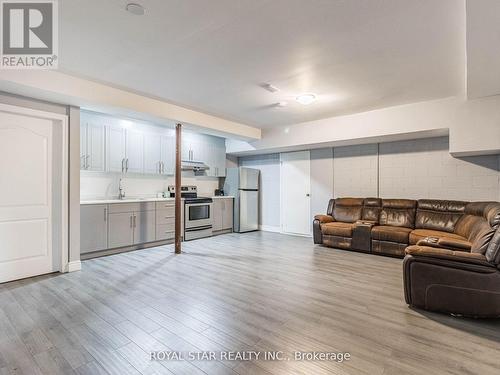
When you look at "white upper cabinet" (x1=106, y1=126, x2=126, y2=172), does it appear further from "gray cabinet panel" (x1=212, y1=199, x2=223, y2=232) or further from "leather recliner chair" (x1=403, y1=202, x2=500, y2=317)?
"leather recliner chair" (x1=403, y1=202, x2=500, y2=317)

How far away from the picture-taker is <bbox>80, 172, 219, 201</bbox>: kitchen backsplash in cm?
481

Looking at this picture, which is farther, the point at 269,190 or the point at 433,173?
the point at 269,190

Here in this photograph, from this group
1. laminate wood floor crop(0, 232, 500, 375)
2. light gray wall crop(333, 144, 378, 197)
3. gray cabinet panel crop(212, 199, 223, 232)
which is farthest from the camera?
gray cabinet panel crop(212, 199, 223, 232)

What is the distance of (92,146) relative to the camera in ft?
15.0

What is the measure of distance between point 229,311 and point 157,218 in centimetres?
328

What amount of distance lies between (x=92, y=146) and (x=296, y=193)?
4.51 m

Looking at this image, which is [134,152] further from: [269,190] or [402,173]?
[402,173]

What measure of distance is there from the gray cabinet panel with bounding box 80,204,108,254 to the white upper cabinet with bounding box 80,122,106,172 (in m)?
0.76

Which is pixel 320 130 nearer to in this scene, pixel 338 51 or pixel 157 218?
pixel 338 51

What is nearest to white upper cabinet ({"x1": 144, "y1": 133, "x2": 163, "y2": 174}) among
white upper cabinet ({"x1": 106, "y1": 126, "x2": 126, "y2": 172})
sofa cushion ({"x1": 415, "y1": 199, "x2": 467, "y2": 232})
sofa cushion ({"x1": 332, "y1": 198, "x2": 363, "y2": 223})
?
white upper cabinet ({"x1": 106, "y1": 126, "x2": 126, "y2": 172})

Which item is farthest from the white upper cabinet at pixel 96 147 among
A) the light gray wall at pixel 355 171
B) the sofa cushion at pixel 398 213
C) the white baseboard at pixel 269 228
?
the sofa cushion at pixel 398 213

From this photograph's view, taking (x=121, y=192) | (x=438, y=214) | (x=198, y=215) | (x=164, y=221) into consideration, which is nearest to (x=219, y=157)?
(x=198, y=215)

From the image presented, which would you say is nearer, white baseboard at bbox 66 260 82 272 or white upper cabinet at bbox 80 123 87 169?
white baseboard at bbox 66 260 82 272

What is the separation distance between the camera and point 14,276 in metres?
3.28
